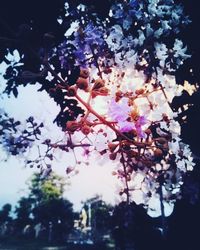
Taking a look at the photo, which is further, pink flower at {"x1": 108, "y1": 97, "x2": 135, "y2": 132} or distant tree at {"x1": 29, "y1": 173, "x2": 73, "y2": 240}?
distant tree at {"x1": 29, "y1": 173, "x2": 73, "y2": 240}

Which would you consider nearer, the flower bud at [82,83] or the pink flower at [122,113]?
the flower bud at [82,83]

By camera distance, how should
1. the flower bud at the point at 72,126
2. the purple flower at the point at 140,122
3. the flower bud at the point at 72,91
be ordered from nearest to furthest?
1. the flower bud at the point at 72,91
2. the flower bud at the point at 72,126
3. the purple flower at the point at 140,122

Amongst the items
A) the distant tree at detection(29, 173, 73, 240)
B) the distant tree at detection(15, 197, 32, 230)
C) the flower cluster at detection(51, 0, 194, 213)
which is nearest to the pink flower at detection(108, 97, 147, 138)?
the flower cluster at detection(51, 0, 194, 213)

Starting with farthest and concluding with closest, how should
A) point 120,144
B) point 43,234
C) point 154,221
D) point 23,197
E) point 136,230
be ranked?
point 23,197
point 43,234
point 136,230
point 154,221
point 120,144

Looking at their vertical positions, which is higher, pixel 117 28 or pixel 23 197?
pixel 23 197

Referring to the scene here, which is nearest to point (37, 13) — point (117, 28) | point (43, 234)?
point (117, 28)

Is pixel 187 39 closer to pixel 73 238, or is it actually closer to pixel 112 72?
pixel 112 72

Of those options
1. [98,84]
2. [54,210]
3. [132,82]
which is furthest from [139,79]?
[54,210]

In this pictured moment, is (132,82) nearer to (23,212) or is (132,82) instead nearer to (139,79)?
(139,79)

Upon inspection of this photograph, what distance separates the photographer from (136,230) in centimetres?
949

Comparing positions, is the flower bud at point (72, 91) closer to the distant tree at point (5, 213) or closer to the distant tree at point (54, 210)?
the distant tree at point (54, 210)

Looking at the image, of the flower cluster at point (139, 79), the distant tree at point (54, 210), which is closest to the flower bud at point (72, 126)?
the flower cluster at point (139, 79)

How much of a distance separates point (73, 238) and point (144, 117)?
150 ft

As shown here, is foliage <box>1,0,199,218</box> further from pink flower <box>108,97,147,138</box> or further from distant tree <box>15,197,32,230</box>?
distant tree <box>15,197,32,230</box>
